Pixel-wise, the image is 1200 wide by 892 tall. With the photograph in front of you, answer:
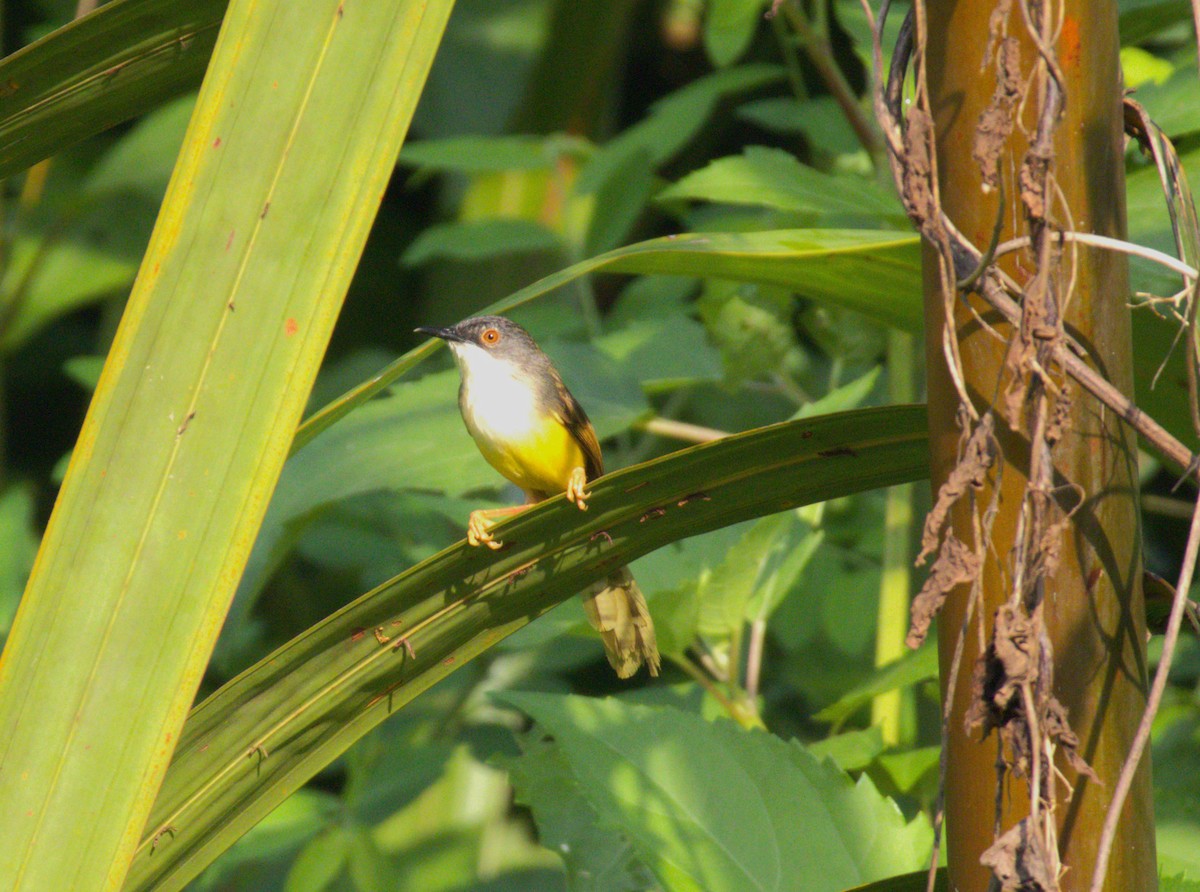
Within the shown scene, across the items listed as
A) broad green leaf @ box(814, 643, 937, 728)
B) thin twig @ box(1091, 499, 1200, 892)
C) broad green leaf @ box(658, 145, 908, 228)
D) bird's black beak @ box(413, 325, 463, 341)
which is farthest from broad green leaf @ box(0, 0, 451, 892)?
bird's black beak @ box(413, 325, 463, 341)

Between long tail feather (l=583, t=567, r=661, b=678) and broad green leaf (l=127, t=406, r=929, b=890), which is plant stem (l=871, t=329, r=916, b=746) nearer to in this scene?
long tail feather (l=583, t=567, r=661, b=678)

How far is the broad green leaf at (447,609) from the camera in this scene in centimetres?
124

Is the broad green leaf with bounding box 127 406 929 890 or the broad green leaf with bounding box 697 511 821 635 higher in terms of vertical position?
the broad green leaf with bounding box 697 511 821 635

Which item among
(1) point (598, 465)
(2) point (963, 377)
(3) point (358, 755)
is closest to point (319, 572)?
(3) point (358, 755)

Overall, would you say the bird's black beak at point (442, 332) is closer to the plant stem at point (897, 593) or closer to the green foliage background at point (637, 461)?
the green foliage background at point (637, 461)

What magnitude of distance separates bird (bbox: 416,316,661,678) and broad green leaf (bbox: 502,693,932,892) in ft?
1.93

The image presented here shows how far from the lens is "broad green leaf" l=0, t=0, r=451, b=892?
860mm

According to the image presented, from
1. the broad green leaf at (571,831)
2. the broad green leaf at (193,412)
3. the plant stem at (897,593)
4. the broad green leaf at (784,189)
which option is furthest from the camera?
the plant stem at (897,593)

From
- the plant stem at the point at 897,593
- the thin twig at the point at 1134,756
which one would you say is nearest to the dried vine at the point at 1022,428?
the thin twig at the point at 1134,756

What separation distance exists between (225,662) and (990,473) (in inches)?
103

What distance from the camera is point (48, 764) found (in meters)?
0.86

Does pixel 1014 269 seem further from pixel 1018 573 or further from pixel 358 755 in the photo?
pixel 358 755

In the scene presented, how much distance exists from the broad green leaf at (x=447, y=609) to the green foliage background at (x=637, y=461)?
8.9 inches

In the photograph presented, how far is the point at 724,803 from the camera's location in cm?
182
